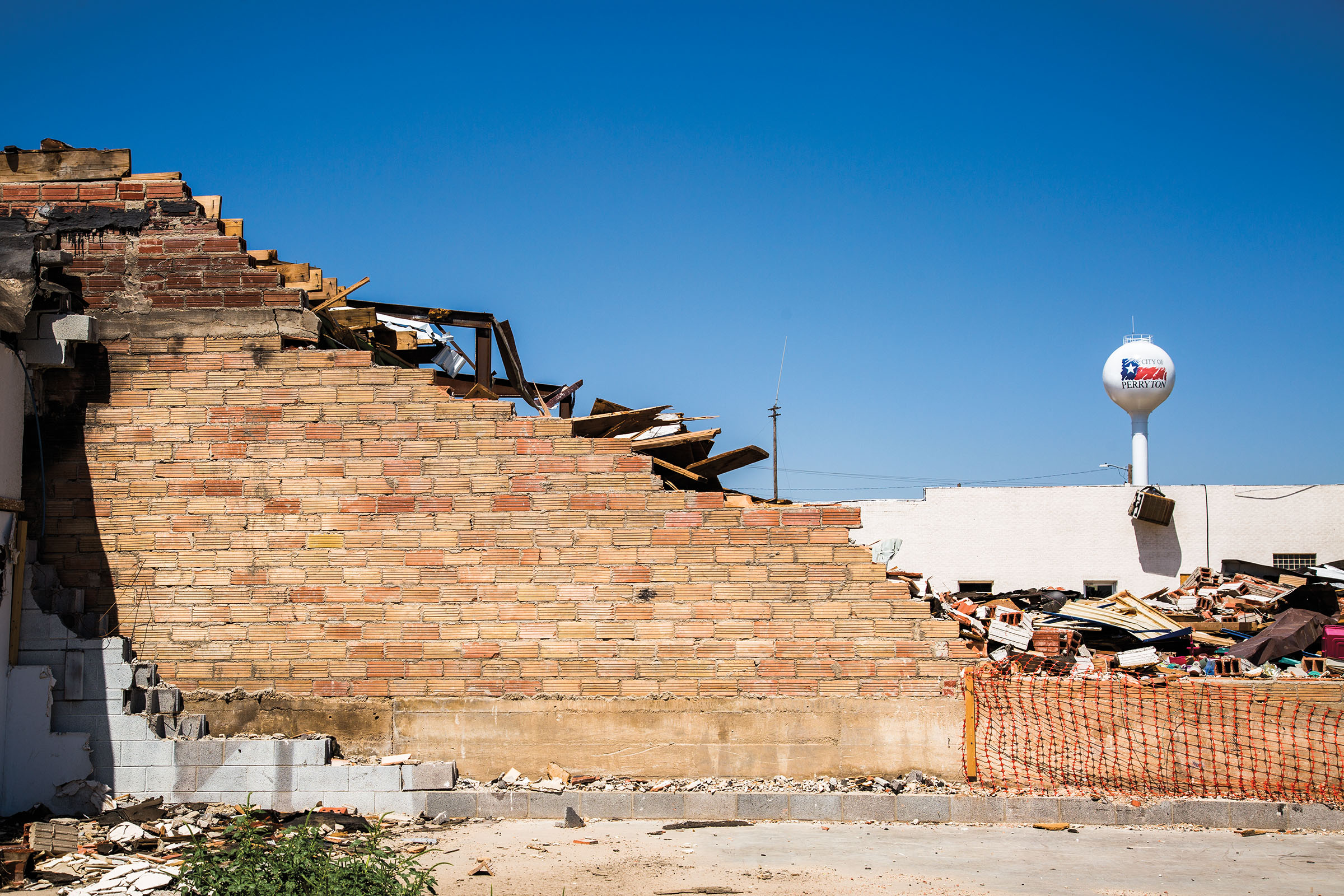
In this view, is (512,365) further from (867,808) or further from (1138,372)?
(1138,372)

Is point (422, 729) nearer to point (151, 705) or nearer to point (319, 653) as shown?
point (319, 653)

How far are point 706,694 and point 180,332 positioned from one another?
5.83 meters

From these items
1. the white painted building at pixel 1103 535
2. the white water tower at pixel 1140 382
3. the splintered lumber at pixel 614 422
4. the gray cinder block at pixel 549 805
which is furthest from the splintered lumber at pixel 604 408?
the white water tower at pixel 1140 382

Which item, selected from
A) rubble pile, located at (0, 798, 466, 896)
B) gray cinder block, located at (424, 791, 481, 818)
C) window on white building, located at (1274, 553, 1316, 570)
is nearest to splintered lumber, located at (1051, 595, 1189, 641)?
gray cinder block, located at (424, 791, 481, 818)

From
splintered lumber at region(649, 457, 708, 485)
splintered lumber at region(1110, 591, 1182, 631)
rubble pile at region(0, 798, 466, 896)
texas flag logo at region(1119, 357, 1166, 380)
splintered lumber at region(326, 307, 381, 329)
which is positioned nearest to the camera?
rubble pile at region(0, 798, 466, 896)

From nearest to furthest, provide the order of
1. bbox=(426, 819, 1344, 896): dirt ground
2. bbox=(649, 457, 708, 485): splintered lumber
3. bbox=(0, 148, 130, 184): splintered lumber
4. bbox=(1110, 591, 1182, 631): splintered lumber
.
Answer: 1. bbox=(426, 819, 1344, 896): dirt ground
2. bbox=(0, 148, 130, 184): splintered lumber
3. bbox=(649, 457, 708, 485): splintered lumber
4. bbox=(1110, 591, 1182, 631): splintered lumber

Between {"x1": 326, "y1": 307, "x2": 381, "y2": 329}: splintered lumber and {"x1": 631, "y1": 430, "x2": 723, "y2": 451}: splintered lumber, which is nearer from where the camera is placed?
{"x1": 326, "y1": 307, "x2": 381, "y2": 329}: splintered lumber

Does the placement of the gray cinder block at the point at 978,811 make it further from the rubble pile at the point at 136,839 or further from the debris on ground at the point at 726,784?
the rubble pile at the point at 136,839

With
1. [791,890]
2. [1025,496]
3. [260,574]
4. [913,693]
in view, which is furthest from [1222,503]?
[260,574]

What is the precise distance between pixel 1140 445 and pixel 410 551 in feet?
75.8

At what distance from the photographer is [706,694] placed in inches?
334

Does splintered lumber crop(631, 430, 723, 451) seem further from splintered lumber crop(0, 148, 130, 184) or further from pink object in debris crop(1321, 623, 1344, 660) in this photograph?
pink object in debris crop(1321, 623, 1344, 660)

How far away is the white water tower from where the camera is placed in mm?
25422

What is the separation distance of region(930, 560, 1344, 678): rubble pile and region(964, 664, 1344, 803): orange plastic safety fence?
875 millimetres
